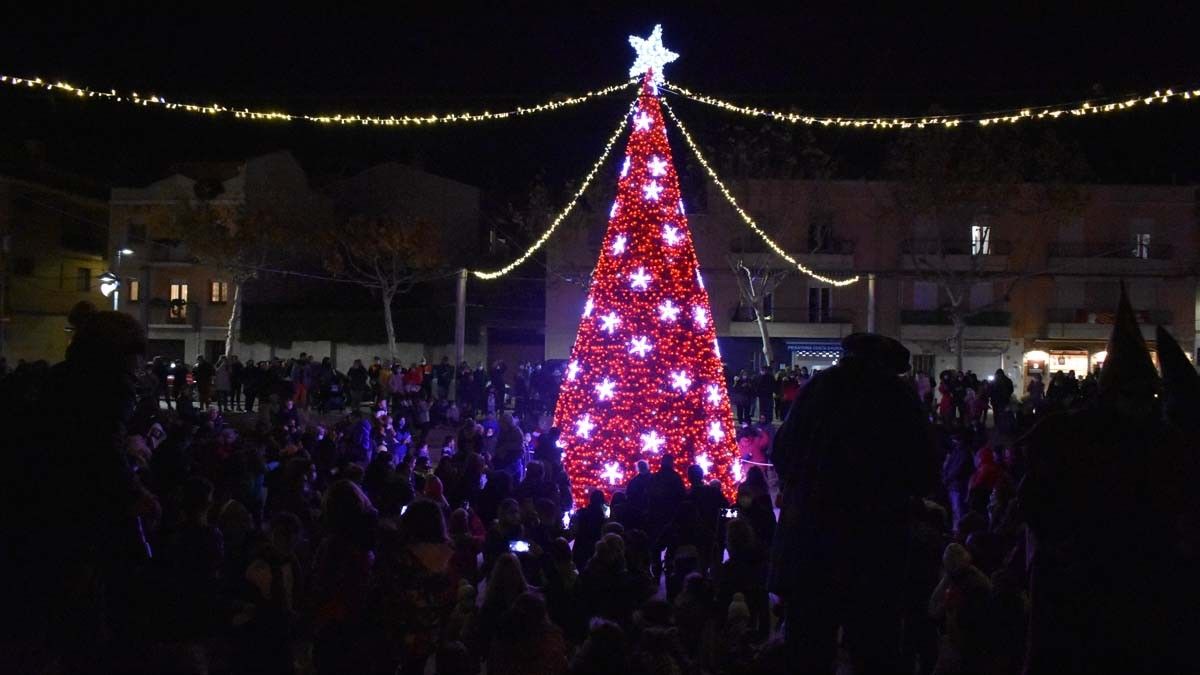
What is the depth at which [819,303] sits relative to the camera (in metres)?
38.1

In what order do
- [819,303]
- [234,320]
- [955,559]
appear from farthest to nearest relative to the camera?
1. [819,303]
2. [234,320]
3. [955,559]

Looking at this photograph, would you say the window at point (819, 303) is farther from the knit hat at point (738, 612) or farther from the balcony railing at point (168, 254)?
the knit hat at point (738, 612)

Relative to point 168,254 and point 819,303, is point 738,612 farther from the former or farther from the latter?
point 168,254

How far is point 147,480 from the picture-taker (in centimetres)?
880

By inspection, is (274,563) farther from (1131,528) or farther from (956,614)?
(1131,528)

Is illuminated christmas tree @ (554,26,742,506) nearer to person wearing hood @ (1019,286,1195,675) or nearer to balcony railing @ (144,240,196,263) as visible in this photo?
person wearing hood @ (1019,286,1195,675)

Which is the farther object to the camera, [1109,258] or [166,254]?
[166,254]

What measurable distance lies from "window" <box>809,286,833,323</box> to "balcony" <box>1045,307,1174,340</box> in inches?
328

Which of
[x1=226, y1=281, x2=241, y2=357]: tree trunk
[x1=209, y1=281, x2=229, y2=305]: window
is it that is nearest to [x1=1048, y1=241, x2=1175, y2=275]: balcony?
[x1=226, y1=281, x2=241, y2=357]: tree trunk

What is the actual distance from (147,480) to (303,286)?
1360 inches

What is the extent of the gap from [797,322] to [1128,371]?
1358 inches

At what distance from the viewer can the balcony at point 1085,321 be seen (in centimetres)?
3738

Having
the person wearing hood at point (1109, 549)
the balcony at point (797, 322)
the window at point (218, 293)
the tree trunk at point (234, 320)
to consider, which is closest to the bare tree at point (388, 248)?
the tree trunk at point (234, 320)


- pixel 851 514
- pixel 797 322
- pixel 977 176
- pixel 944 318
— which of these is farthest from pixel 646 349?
pixel 944 318
